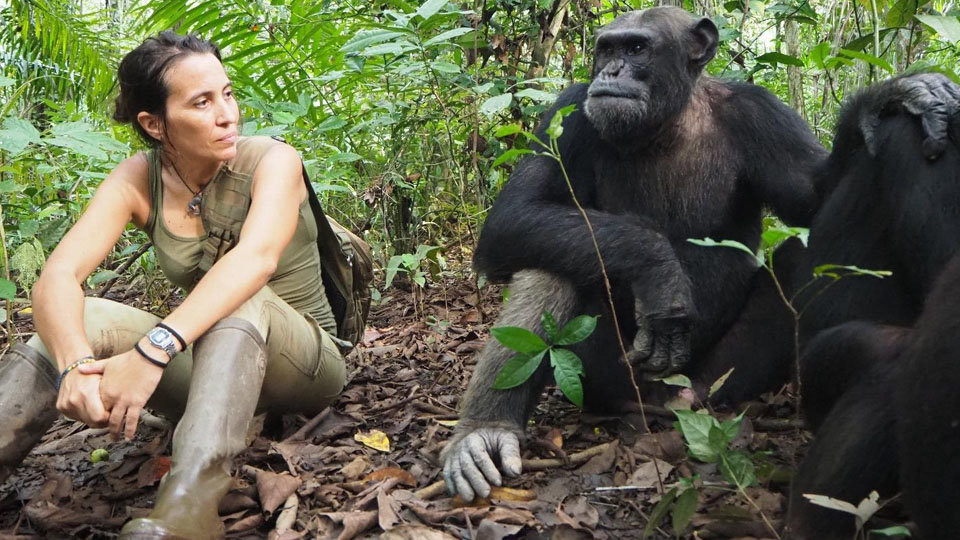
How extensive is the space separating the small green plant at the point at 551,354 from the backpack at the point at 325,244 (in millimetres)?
1363

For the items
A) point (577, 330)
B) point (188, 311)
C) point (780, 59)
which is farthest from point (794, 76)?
point (188, 311)

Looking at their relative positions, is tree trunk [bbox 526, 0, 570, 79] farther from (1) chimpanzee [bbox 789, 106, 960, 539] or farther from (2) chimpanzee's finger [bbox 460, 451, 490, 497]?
(2) chimpanzee's finger [bbox 460, 451, 490, 497]

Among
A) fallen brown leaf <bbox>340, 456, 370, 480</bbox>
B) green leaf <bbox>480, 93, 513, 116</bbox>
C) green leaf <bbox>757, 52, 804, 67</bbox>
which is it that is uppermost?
green leaf <bbox>757, 52, 804, 67</bbox>

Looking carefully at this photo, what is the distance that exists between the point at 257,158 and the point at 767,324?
8.65 feet

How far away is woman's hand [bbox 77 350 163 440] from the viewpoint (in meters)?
3.47

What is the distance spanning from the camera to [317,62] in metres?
7.67

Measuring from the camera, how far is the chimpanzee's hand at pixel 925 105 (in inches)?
129

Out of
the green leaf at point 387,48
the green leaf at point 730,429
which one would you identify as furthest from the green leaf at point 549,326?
the green leaf at point 387,48

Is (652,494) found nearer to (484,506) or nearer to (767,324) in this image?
(484,506)

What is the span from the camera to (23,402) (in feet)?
12.1

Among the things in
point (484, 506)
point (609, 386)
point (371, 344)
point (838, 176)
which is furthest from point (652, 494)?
point (371, 344)

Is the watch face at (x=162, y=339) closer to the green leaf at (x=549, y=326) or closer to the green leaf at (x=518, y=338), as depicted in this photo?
the green leaf at (x=518, y=338)

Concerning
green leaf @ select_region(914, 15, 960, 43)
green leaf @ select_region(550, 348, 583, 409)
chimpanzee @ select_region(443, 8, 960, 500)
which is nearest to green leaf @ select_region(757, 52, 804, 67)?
chimpanzee @ select_region(443, 8, 960, 500)

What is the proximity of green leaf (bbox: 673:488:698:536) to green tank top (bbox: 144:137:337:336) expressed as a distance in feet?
7.86
